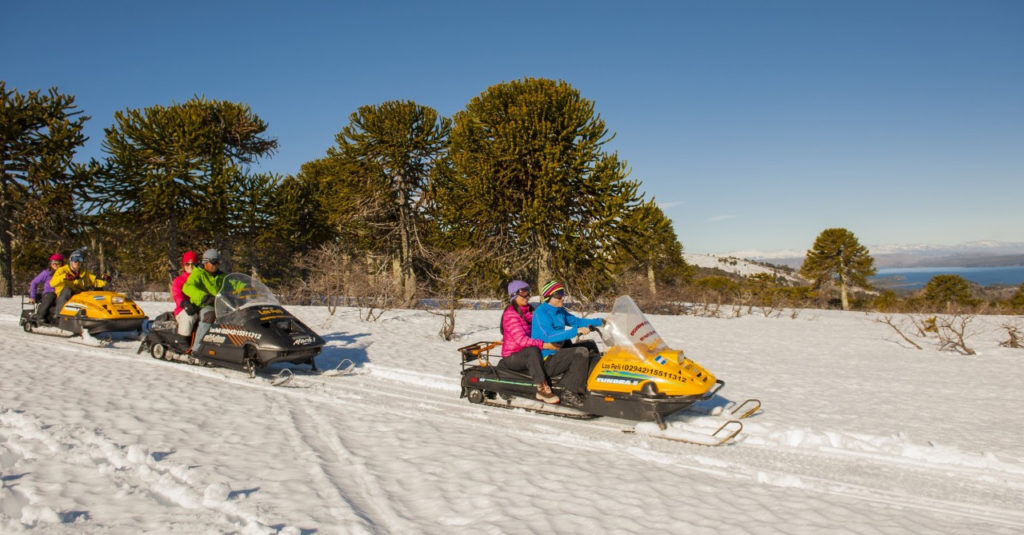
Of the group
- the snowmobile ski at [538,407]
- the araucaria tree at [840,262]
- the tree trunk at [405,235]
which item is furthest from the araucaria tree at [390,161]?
the araucaria tree at [840,262]

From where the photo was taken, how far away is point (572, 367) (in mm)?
6102

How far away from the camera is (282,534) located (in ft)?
9.64

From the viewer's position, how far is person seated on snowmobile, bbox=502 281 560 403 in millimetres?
6324

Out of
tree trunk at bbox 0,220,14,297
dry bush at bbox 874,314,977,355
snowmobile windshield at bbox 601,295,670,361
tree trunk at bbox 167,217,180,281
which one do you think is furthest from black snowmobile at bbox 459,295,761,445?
tree trunk at bbox 0,220,14,297

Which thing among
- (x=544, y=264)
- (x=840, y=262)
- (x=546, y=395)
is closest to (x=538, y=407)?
(x=546, y=395)

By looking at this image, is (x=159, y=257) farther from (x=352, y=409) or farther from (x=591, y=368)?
(x=591, y=368)

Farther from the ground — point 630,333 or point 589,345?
point 630,333

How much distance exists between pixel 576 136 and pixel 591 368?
12500 millimetres

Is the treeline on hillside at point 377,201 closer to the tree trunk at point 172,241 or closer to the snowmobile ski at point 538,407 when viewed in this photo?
the tree trunk at point 172,241

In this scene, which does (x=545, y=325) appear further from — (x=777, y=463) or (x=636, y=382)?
(x=777, y=463)

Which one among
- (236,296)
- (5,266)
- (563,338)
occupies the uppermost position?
(5,266)

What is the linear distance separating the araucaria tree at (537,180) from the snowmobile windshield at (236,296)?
10099 millimetres

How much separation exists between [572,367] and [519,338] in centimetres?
80

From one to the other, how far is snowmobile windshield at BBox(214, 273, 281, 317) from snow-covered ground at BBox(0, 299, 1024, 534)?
952mm
